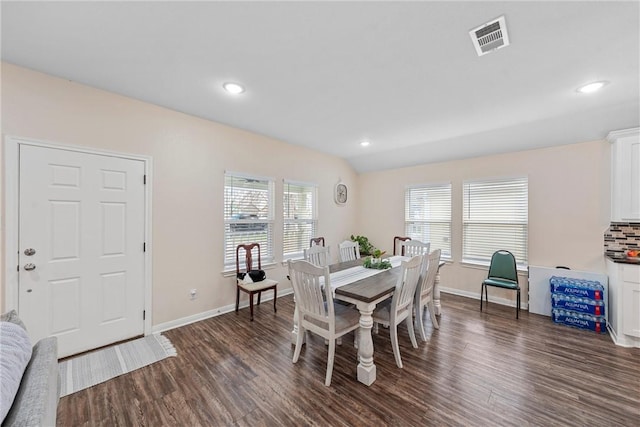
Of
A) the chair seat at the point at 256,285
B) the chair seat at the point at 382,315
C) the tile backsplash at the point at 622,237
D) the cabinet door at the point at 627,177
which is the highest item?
the cabinet door at the point at 627,177

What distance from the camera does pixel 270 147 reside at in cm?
410

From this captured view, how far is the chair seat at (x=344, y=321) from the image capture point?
2193mm

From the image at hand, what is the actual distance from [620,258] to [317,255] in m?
3.51

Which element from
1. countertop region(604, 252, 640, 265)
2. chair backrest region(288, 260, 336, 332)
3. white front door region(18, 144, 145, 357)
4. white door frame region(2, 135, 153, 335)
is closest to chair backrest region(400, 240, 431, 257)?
countertop region(604, 252, 640, 265)

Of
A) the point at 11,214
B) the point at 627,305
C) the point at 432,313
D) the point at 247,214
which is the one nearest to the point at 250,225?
the point at 247,214

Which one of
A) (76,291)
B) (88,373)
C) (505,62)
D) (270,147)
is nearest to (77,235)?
(76,291)

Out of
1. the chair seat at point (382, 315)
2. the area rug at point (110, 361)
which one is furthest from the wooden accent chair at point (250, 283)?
the chair seat at point (382, 315)

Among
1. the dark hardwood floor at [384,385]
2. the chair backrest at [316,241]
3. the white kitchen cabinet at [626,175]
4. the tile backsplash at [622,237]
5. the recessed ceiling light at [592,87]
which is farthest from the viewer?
the chair backrest at [316,241]

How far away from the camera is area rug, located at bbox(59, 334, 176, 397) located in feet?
6.89

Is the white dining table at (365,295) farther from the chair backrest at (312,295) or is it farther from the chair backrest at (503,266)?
the chair backrest at (503,266)

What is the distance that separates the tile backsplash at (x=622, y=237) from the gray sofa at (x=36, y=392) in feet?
17.1

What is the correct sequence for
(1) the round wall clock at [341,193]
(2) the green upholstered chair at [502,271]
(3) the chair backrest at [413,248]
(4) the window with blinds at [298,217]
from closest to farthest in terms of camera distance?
(2) the green upholstered chair at [502,271], (3) the chair backrest at [413,248], (4) the window with blinds at [298,217], (1) the round wall clock at [341,193]

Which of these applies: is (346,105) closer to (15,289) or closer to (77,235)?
(77,235)

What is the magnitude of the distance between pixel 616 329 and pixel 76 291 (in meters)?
5.68
